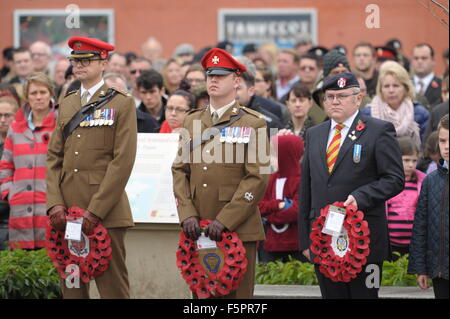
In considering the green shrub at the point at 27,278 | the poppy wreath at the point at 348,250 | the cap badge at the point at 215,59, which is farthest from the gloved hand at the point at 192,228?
the green shrub at the point at 27,278

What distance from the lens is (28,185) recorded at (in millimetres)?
9805

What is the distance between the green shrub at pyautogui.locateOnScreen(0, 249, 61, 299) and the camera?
28.9 ft

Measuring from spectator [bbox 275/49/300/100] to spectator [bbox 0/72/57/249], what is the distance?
14.9ft

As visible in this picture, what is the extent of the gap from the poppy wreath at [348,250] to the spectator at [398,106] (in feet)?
9.47

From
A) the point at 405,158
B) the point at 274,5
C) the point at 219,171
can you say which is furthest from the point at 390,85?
the point at 274,5

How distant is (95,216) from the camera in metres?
7.71

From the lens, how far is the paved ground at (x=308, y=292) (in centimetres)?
835

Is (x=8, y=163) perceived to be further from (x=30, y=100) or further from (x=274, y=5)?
(x=274, y=5)

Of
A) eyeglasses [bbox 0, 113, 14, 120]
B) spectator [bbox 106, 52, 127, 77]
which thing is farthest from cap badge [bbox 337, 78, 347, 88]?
spectator [bbox 106, 52, 127, 77]

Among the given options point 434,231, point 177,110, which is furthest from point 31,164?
point 434,231

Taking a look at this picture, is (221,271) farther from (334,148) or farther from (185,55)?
(185,55)

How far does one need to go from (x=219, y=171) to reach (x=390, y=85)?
3.49 metres

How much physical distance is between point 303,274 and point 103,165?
88.1 inches

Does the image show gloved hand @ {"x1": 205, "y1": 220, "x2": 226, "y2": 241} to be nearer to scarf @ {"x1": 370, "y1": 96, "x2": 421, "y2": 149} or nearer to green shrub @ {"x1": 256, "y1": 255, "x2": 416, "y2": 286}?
green shrub @ {"x1": 256, "y1": 255, "x2": 416, "y2": 286}
